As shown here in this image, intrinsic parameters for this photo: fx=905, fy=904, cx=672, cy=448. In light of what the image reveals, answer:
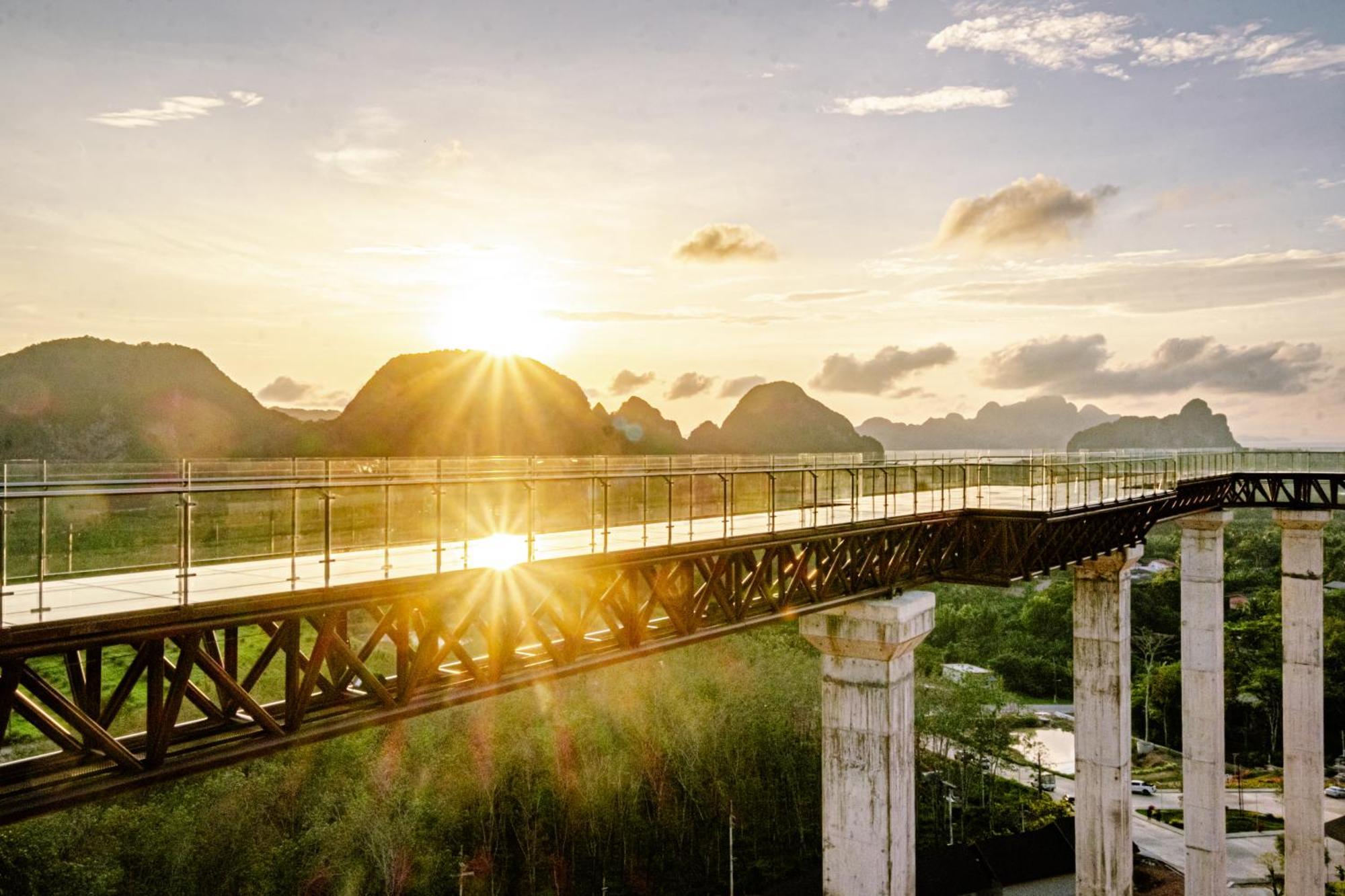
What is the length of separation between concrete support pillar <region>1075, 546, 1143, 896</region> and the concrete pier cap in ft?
37.7

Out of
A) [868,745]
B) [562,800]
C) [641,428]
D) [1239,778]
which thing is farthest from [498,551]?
[641,428]

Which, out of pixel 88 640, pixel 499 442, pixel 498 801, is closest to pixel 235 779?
pixel 498 801

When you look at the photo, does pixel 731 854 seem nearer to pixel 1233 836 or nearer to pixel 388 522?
pixel 1233 836

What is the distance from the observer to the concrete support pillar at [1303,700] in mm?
31406

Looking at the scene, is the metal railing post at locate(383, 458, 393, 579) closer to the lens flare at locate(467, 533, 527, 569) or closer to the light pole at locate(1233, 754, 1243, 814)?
the lens flare at locate(467, 533, 527, 569)

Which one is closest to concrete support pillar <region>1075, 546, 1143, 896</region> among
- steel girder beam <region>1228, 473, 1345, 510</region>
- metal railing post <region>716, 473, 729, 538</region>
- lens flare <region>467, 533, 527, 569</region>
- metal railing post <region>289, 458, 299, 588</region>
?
steel girder beam <region>1228, 473, 1345, 510</region>

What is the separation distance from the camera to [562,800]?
140 feet

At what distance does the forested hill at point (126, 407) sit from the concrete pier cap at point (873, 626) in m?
51.8

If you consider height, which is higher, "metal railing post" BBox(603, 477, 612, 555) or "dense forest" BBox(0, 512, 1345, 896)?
"metal railing post" BBox(603, 477, 612, 555)

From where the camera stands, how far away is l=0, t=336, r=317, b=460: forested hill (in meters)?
73.4

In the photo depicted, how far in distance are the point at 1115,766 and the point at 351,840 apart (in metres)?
29.0

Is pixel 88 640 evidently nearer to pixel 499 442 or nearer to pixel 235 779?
pixel 235 779

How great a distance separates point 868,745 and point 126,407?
97276mm

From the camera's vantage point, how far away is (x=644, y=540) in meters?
14.2
